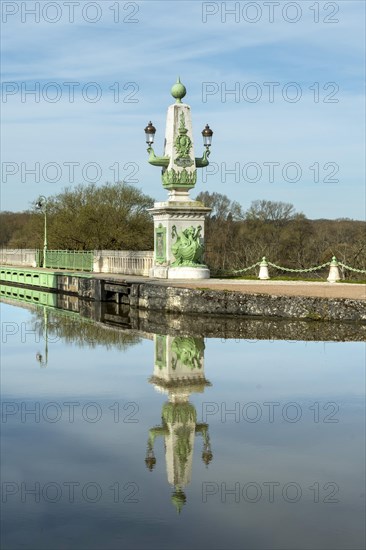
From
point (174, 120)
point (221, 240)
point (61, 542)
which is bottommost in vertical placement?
point (61, 542)

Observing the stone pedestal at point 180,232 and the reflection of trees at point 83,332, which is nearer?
the reflection of trees at point 83,332

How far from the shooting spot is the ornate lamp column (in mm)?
28984

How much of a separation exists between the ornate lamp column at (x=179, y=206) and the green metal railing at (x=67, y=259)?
37.2ft

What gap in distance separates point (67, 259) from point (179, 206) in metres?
16.3

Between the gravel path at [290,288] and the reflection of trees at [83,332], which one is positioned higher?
the gravel path at [290,288]

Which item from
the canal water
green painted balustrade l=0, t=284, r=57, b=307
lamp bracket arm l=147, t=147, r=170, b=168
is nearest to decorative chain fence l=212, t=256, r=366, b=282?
lamp bracket arm l=147, t=147, r=170, b=168

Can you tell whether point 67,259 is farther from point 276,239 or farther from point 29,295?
point 276,239

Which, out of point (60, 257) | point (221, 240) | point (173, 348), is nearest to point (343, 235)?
point (221, 240)

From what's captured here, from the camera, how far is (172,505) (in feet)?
23.1

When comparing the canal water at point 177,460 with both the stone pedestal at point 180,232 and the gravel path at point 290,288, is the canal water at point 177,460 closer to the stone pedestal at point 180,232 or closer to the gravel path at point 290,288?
the gravel path at point 290,288

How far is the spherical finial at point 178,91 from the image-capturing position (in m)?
29.8

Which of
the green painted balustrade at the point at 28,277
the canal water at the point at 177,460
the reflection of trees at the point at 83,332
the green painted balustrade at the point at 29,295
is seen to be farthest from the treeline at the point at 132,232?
the canal water at the point at 177,460

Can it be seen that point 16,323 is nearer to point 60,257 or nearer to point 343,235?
point 60,257

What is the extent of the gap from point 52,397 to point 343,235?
43696 millimetres
